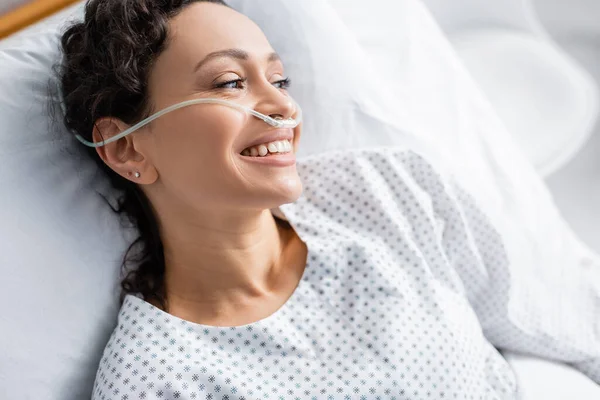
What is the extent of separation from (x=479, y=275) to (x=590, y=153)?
→ 42.1 inches

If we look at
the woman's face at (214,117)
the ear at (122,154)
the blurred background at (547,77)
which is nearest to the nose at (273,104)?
the woman's face at (214,117)

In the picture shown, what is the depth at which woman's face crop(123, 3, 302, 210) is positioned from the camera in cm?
120

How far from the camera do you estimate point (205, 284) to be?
4.41 feet

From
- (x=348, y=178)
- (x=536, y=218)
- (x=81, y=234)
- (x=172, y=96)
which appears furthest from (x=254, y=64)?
(x=536, y=218)

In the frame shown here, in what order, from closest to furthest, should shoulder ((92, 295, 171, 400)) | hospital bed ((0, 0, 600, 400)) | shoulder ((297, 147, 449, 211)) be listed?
shoulder ((92, 295, 171, 400)) → hospital bed ((0, 0, 600, 400)) → shoulder ((297, 147, 449, 211))

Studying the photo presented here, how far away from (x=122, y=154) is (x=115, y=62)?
17 centimetres

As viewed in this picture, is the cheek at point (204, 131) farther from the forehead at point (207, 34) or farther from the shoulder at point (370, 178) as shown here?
the shoulder at point (370, 178)

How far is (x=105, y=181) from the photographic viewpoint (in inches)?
56.7

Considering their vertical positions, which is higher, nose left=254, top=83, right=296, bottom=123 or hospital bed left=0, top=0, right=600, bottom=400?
nose left=254, top=83, right=296, bottom=123

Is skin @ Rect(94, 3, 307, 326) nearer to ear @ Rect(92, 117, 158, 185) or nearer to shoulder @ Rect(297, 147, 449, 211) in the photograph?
ear @ Rect(92, 117, 158, 185)

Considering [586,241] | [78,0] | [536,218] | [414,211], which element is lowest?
[586,241]

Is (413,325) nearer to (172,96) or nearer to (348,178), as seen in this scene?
(348,178)

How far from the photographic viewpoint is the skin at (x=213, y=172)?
1205mm

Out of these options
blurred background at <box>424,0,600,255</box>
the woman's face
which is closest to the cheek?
the woman's face
